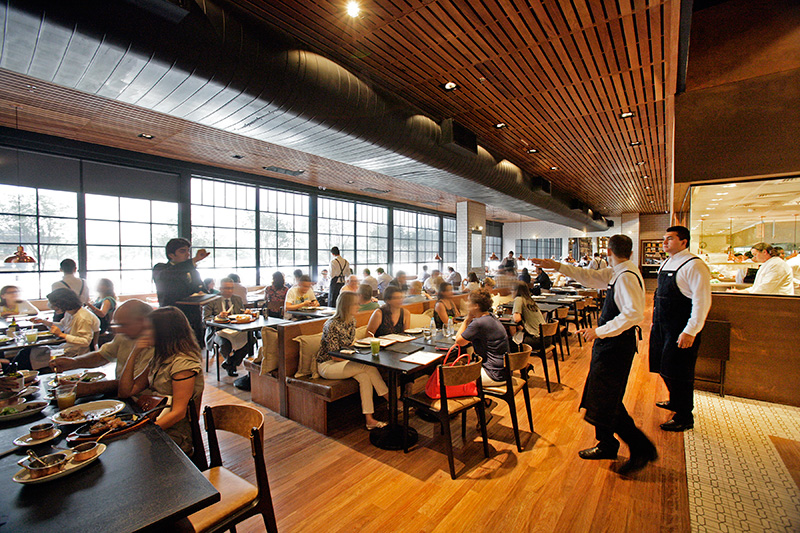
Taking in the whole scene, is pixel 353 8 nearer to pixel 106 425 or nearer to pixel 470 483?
pixel 106 425

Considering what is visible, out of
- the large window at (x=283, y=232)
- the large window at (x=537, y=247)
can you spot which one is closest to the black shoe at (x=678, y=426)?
the large window at (x=283, y=232)

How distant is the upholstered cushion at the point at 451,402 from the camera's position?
286 cm

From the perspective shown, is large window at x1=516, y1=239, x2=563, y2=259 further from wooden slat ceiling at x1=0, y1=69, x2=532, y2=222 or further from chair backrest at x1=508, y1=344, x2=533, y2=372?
chair backrest at x1=508, y1=344, x2=533, y2=372

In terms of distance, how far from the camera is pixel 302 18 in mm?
2979

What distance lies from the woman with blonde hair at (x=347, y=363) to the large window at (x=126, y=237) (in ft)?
19.9

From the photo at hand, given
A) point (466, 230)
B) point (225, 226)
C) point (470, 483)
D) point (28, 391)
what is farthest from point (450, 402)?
point (466, 230)

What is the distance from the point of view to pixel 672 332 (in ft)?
11.1

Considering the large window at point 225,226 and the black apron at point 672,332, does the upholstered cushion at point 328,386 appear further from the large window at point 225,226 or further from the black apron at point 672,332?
the large window at point 225,226

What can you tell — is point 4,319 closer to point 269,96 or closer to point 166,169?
point 166,169

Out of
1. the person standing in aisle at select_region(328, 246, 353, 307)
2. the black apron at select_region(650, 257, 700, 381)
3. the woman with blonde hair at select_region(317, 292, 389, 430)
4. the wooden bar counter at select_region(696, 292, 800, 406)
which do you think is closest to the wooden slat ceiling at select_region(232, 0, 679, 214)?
the black apron at select_region(650, 257, 700, 381)

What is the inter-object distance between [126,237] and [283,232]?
11.6ft

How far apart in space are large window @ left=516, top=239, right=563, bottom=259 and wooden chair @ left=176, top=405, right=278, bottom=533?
65.3 ft

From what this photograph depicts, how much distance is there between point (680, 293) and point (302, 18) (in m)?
4.04

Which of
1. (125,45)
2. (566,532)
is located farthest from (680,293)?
(125,45)
